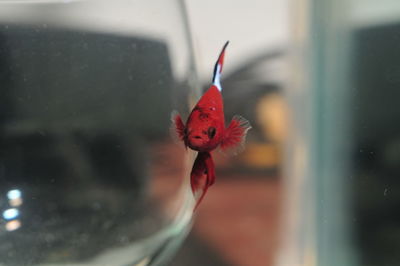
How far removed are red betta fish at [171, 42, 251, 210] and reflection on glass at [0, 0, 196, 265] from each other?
187 mm

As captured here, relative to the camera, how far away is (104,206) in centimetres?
63

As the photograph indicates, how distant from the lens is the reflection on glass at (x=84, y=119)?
55cm

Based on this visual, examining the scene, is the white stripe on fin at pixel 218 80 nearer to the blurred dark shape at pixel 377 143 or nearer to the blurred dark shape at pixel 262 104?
the blurred dark shape at pixel 377 143

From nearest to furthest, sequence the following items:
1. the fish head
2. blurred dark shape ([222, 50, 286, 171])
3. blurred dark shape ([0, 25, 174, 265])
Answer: the fish head < blurred dark shape ([0, 25, 174, 265]) < blurred dark shape ([222, 50, 286, 171])

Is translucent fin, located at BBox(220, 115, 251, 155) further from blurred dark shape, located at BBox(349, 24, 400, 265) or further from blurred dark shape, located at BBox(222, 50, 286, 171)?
blurred dark shape, located at BBox(222, 50, 286, 171)

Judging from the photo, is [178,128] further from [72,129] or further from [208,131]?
[72,129]

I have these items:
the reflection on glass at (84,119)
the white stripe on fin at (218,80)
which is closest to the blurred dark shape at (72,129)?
the reflection on glass at (84,119)

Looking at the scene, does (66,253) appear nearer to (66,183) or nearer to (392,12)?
(66,183)

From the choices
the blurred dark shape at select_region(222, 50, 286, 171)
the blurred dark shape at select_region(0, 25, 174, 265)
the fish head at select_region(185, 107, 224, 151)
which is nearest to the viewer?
the fish head at select_region(185, 107, 224, 151)

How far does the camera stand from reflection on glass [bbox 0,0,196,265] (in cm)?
55

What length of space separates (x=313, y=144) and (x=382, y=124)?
176 millimetres

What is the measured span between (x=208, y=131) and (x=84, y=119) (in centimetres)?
31

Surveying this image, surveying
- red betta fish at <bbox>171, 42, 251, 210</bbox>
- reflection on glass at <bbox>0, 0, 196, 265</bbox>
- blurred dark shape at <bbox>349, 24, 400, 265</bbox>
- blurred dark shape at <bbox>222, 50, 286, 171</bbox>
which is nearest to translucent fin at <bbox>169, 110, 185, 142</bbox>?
red betta fish at <bbox>171, 42, 251, 210</bbox>

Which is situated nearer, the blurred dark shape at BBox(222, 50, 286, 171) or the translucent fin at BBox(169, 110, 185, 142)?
the translucent fin at BBox(169, 110, 185, 142)
